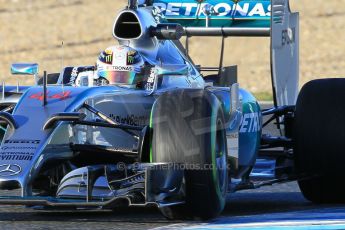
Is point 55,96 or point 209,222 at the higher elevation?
point 55,96

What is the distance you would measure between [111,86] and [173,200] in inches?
59.6

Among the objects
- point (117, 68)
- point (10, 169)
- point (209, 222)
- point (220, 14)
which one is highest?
point (220, 14)

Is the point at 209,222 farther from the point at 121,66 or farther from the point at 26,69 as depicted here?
the point at 26,69

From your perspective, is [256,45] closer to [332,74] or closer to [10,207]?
[332,74]

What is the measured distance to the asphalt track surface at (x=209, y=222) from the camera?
7.90 metres

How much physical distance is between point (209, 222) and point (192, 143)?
0.58 meters

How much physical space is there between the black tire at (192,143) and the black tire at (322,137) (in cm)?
135

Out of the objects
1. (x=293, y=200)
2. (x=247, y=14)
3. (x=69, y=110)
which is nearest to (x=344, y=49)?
(x=247, y=14)

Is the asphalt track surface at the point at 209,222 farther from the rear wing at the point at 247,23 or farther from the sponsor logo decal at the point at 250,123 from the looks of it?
the rear wing at the point at 247,23

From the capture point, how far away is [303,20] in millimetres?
28938

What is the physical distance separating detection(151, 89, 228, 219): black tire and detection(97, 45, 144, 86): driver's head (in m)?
1.48

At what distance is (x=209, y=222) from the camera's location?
7.99 meters

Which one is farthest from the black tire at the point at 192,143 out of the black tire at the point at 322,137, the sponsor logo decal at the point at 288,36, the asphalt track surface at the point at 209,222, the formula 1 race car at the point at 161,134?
the sponsor logo decal at the point at 288,36

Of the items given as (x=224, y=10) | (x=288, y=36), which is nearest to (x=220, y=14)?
(x=224, y=10)
